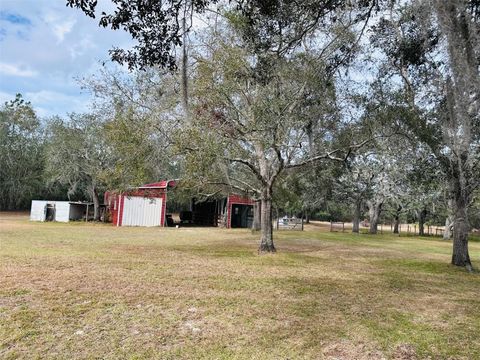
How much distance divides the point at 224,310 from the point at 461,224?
28.1ft

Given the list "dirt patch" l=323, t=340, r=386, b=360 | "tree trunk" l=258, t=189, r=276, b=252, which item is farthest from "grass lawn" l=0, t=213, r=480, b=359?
"tree trunk" l=258, t=189, r=276, b=252

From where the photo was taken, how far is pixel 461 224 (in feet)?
37.1

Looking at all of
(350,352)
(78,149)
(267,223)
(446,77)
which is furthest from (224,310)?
(78,149)

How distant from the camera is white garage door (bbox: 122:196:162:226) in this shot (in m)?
25.4

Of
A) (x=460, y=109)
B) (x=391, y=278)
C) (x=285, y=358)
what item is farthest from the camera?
(x=391, y=278)

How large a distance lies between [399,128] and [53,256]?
31.0ft

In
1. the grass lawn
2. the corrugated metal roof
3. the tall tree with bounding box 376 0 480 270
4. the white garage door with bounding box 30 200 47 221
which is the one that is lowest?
the grass lawn

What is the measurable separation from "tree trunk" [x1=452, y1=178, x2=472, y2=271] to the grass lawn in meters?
1.61


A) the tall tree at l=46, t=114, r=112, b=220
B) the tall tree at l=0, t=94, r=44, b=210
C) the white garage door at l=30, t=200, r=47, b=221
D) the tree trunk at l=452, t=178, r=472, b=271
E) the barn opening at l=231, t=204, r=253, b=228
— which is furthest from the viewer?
the tall tree at l=0, t=94, r=44, b=210

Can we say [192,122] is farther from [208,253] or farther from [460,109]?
[460,109]

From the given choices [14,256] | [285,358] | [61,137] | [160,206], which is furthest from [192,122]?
[61,137]

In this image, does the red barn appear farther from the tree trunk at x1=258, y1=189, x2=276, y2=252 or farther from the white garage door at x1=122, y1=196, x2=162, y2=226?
the tree trunk at x1=258, y1=189, x2=276, y2=252

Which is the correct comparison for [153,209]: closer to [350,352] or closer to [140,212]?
[140,212]

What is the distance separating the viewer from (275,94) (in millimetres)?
10297
